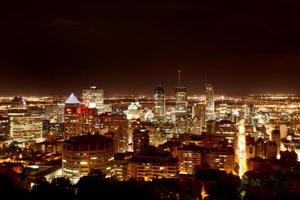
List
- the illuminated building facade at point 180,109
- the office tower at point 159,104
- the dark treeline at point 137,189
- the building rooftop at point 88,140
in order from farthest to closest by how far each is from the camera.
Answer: the office tower at point 159,104 → the illuminated building facade at point 180,109 → the building rooftop at point 88,140 → the dark treeline at point 137,189

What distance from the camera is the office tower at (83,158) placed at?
11.7m

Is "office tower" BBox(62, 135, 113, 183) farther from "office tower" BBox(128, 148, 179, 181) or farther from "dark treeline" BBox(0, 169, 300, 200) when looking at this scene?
"dark treeline" BBox(0, 169, 300, 200)

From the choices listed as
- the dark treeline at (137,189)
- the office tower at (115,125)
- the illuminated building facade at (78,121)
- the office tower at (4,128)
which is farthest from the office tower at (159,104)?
the dark treeline at (137,189)

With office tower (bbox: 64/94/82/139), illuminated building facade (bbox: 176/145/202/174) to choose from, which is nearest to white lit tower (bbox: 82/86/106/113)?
office tower (bbox: 64/94/82/139)

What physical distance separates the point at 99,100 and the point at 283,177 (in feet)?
73.5

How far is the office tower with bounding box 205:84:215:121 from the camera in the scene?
2892 cm

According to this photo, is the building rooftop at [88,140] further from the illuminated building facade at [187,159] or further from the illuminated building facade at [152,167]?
the illuminated building facade at [187,159]

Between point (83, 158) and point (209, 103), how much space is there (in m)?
20.2

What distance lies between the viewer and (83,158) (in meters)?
11.8

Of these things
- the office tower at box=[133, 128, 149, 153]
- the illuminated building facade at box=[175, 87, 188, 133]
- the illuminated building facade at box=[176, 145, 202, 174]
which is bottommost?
the illuminated building facade at box=[176, 145, 202, 174]

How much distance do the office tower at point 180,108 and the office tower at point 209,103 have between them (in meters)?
1.47

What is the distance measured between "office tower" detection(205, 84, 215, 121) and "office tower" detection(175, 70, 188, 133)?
1.47 metres

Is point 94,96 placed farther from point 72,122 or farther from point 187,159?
point 187,159

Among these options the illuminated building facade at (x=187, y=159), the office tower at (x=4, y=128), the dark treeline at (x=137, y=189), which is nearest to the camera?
the dark treeline at (x=137, y=189)
